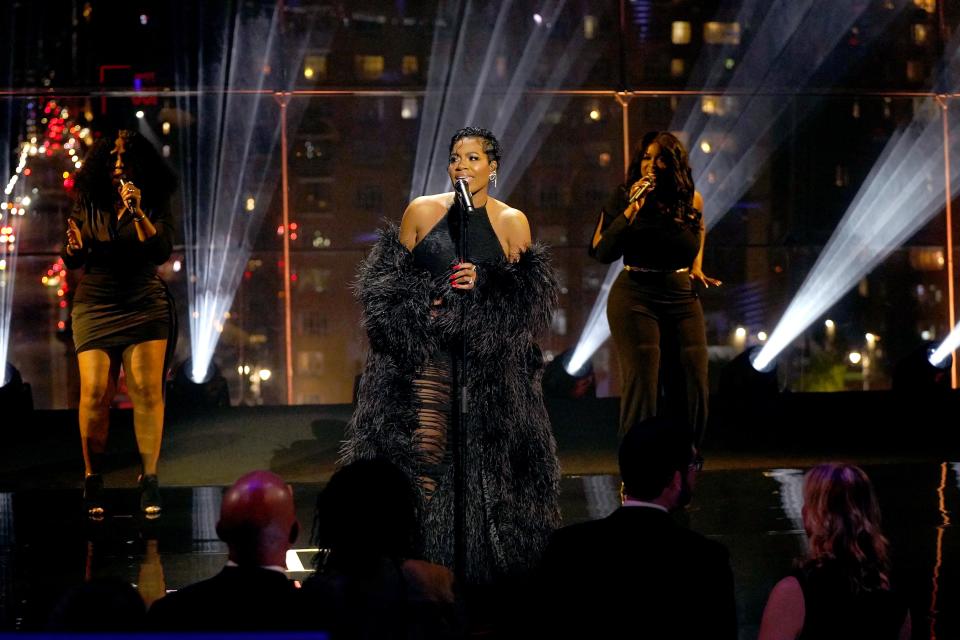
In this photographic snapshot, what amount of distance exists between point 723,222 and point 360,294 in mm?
9066

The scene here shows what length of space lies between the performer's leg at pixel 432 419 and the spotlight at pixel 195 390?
5427 mm

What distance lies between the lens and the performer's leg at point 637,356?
4.69 metres

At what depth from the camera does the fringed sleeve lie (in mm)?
3373

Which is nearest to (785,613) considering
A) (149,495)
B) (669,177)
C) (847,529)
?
(847,529)

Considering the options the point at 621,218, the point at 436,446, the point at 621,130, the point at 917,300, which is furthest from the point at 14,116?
the point at 917,300

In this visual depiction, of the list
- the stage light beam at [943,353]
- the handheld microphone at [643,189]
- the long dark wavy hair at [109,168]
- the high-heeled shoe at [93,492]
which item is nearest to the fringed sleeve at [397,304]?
the handheld microphone at [643,189]

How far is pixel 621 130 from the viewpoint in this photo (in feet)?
33.0

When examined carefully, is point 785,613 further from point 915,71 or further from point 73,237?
point 915,71

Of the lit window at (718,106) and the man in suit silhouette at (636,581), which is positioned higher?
the lit window at (718,106)

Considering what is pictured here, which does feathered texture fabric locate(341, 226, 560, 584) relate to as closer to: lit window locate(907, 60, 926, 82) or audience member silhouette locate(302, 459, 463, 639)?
audience member silhouette locate(302, 459, 463, 639)

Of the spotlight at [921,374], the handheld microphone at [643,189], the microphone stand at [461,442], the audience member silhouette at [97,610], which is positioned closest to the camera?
the audience member silhouette at [97,610]

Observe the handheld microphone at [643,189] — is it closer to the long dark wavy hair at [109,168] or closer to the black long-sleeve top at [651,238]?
the black long-sleeve top at [651,238]

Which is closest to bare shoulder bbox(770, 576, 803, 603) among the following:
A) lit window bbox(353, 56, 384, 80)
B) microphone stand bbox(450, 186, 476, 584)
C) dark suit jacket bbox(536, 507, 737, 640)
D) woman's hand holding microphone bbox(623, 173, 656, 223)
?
dark suit jacket bbox(536, 507, 737, 640)

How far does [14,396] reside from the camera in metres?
7.56
